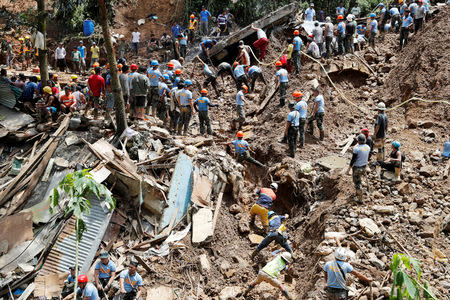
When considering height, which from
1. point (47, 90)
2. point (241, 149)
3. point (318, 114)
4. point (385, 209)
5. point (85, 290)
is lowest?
point (85, 290)

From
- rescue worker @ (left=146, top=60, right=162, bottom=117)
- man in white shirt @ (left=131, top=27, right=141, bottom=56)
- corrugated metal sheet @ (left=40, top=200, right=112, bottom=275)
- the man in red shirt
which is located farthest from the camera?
man in white shirt @ (left=131, top=27, right=141, bottom=56)

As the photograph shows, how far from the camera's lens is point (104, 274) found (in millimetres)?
8281

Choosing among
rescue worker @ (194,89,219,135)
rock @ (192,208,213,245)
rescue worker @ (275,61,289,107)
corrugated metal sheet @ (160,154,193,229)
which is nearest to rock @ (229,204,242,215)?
rock @ (192,208,213,245)

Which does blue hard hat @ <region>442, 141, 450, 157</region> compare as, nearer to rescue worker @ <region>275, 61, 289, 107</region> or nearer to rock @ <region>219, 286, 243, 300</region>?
rescue worker @ <region>275, 61, 289, 107</region>

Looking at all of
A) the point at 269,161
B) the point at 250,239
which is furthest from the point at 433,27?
the point at 250,239

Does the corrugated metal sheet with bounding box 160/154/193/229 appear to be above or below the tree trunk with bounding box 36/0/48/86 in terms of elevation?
below

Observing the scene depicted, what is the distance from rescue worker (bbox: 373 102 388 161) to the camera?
1099 cm

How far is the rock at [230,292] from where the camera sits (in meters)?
8.80

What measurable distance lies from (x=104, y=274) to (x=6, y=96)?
6.98 metres

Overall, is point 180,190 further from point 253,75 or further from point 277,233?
point 253,75

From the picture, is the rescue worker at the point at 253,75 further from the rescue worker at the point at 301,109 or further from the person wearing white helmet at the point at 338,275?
the person wearing white helmet at the point at 338,275

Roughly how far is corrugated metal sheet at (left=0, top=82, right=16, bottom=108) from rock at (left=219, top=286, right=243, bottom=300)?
8174 millimetres

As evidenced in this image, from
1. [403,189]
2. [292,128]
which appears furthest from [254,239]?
[403,189]

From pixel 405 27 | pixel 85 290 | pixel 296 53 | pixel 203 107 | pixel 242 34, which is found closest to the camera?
pixel 85 290
